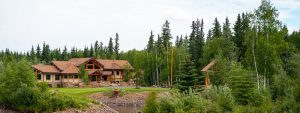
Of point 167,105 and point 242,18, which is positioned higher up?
point 242,18

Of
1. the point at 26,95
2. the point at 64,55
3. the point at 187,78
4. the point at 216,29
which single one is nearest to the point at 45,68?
the point at 216,29

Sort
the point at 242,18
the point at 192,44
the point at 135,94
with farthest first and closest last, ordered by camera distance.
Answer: the point at 192,44, the point at 242,18, the point at 135,94

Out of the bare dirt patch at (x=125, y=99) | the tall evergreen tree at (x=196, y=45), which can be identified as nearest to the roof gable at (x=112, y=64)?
the tall evergreen tree at (x=196, y=45)

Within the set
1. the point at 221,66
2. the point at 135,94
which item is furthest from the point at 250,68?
the point at 135,94

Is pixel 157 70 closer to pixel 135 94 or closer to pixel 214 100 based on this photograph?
pixel 135 94

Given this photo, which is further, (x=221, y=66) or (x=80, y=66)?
(x=80, y=66)

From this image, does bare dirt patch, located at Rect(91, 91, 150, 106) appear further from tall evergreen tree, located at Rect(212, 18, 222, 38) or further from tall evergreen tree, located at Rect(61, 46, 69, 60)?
tall evergreen tree, located at Rect(61, 46, 69, 60)

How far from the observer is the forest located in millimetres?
28328

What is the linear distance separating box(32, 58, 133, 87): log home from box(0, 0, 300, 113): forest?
882 centimetres

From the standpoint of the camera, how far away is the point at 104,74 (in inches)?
3366

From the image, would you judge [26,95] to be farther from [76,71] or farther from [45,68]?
[76,71]

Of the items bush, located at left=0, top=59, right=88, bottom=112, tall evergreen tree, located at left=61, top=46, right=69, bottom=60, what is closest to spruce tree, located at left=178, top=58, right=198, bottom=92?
bush, located at left=0, top=59, right=88, bottom=112

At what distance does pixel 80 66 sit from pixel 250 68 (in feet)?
144

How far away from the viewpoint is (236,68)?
40094 mm
